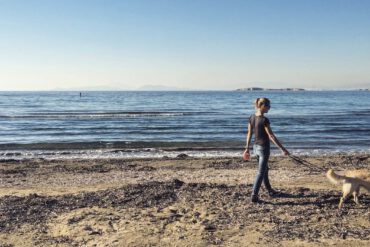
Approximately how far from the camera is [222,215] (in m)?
6.79

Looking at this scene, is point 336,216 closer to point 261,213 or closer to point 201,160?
point 261,213

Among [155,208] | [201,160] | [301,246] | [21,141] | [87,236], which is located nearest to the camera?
[301,246]

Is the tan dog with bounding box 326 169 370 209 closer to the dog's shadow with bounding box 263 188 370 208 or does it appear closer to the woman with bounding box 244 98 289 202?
the dog's shadow with bounding box 263 188 370 208

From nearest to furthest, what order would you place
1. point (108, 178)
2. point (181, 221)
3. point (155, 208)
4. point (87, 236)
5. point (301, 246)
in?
point (301, 246) → point (87, 236) → point (181, 221) → point (155, 208) → point (108, 178)

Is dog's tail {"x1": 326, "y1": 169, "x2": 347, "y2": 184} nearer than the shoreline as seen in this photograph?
Yes

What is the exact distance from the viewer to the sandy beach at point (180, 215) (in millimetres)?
5930

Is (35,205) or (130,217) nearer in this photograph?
(130,217)

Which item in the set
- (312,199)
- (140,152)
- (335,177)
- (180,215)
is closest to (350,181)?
(335,177)

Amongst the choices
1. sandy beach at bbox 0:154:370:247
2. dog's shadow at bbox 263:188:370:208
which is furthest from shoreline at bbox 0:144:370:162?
dog's shadow at bbox 263:188:370:208

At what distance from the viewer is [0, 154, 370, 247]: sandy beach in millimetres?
5930

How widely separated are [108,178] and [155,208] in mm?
3997

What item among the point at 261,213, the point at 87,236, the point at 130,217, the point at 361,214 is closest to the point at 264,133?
the point at 261,213

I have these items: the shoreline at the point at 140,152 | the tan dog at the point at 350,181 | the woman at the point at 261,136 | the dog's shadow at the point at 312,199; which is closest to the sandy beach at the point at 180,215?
the dog's shadow at the point at 312,199

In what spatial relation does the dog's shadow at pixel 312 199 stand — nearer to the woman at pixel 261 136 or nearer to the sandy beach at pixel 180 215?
the sandy beach at pixel 180 215
